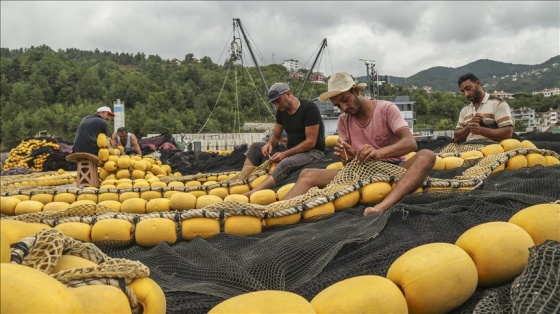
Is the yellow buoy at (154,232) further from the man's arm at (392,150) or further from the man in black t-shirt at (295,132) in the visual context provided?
the man in black t-shirt at (295,132)

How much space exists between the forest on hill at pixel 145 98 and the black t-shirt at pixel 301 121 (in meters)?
42.6

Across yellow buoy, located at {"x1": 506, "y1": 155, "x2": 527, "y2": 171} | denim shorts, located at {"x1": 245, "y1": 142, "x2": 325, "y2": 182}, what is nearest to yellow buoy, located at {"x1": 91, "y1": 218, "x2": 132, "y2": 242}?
denim shorts, located at {"x1": 245, "y1": 142, "x2": 325, "y2": 182}

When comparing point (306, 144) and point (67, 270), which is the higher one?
point (306, 144)

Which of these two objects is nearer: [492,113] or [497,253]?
[497,253]

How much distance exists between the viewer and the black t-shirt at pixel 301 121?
5.25 meters

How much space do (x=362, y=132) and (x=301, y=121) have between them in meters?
1.54

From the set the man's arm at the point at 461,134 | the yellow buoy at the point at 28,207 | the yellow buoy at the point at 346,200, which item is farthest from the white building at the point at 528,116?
the yellow buoy at the point at 28,207

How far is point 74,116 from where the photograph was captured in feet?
165

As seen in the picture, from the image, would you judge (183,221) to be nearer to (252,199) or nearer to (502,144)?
(252,199)

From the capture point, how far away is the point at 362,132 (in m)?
3.88

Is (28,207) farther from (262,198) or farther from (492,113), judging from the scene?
(492,113)

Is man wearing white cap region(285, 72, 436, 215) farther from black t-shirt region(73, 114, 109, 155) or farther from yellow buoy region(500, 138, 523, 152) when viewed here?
black t-shirt region(73, 114, 109, 155)

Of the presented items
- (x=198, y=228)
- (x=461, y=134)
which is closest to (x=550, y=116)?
(x=461, y=134)

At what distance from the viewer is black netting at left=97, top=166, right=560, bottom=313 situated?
1.62 m
